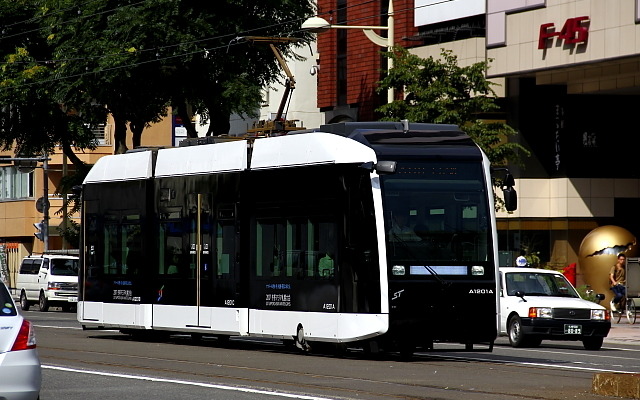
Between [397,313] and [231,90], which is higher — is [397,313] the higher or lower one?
the lower one

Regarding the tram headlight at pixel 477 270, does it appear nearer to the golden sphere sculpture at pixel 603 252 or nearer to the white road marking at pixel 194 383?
the white road marking at pixel 194 383

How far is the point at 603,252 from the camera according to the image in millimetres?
41844

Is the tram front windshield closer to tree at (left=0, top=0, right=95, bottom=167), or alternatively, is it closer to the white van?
the white van

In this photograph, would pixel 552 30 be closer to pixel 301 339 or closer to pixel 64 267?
pixel 64 267

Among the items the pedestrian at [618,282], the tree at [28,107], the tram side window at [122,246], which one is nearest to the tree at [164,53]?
the tree at [28,107]

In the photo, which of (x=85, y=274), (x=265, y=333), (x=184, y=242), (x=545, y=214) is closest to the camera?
(x=265, y=333)

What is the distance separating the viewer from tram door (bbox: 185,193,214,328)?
82.0 ft

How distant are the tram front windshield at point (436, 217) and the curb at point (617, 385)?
216 inches

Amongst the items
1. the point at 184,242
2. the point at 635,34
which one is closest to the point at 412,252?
the point at 184,242

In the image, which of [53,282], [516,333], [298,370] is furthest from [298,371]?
[53,282]

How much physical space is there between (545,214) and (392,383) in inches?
1107

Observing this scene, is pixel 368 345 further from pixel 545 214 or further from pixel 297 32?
pixel 297 32

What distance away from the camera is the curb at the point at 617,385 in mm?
15398

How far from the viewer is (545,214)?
146ft
